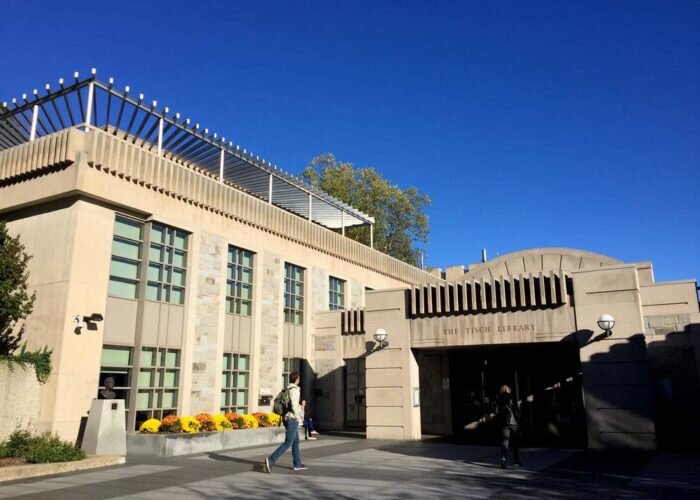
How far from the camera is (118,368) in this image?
15.9 m

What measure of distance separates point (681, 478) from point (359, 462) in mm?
6259

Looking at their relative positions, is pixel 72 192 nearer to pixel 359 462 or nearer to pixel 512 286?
pixel 359 462

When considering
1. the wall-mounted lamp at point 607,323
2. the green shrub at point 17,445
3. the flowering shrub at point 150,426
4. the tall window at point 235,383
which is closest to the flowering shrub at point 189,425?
the flowering shrub at point 150,426

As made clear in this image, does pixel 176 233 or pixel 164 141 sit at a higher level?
pixel 164 141

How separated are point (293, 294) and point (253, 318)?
3058 millimetres

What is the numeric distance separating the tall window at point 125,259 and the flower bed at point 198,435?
396 centimetres

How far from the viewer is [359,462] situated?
40.5 feet

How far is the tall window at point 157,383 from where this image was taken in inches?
638

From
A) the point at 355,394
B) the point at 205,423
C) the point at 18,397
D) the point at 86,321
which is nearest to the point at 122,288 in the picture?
the point at 86,321

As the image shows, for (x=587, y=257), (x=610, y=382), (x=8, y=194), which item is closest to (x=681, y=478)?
(x=610, y=382)

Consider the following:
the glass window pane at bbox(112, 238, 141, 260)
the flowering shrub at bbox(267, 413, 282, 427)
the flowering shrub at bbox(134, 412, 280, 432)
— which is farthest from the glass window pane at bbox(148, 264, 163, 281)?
the flowering shrub at bbox(267, 413, 282, 427)

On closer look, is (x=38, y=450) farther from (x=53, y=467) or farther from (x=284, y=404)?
(x=284, y=404)

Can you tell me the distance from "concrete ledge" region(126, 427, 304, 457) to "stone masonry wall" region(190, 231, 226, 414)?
8.23ft

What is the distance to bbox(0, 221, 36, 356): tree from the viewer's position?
14.6 meters
